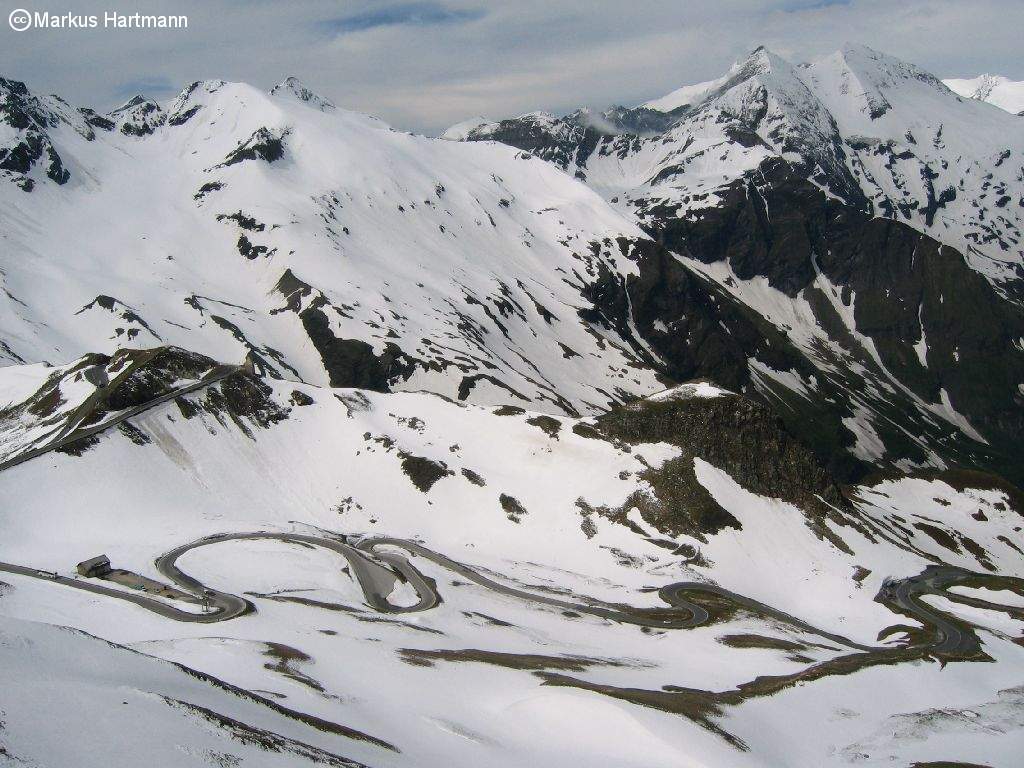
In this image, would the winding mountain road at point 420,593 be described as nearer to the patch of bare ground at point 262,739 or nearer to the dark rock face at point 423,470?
the dark rock face at point 423,470

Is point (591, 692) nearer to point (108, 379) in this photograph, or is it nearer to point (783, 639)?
point (783, 639)

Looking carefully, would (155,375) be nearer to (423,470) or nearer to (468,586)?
(423,470)

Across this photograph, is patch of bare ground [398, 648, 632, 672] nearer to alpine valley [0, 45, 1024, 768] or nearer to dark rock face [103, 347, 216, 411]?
alpine valley [0, 45, 1024, 768]

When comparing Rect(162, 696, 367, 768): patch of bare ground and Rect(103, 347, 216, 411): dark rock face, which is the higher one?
Rect(162, 696, 367, 768): patch of bare ground

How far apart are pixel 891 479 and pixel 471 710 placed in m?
150

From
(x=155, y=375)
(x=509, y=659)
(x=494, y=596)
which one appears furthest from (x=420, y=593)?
(x=155, y=375)

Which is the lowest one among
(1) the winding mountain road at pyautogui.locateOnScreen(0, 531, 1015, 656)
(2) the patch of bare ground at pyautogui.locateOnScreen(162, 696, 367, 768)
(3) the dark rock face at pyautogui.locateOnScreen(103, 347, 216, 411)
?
(1) the winding mountain road at pyautogui.locateOnScreen(0, 531, 1015, 656)

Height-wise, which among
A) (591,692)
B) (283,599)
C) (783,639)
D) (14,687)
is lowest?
(783,639)

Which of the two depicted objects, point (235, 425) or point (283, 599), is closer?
point (283, 599)

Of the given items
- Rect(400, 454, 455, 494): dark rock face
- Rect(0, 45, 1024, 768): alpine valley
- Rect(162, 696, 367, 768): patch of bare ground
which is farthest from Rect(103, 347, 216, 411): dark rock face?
Rect(162, 696, 367, 768): patch of bare ground

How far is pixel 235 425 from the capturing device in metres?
123

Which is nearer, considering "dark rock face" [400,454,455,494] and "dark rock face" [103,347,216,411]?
"dark rock face" [103,347,216,411]

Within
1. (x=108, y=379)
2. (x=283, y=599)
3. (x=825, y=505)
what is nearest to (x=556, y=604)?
(x=283, y=599)

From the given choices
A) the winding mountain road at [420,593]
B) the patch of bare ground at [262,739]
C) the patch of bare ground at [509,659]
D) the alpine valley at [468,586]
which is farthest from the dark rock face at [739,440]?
the patch of bare ground at [262,739]
